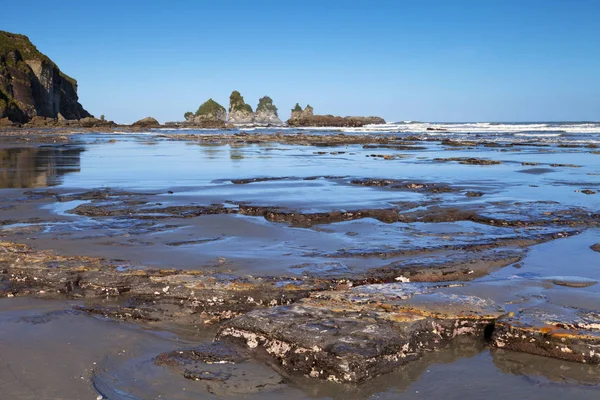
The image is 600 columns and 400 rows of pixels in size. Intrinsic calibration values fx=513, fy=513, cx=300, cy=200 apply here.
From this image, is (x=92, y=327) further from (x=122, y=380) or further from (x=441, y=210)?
(x=441, y=210)

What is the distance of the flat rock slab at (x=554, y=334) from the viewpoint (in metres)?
3.62

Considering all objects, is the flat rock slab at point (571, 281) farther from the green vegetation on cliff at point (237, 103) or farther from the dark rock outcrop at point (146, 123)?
the green vegetation on cliff at point (237, 103)

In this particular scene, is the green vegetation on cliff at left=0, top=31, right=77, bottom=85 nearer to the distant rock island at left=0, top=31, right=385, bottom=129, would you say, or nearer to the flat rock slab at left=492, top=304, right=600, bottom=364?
the distant rock island at left=0, top=31, right=385, bottom=129

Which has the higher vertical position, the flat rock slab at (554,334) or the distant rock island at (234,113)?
the distant rock island at (234,113)

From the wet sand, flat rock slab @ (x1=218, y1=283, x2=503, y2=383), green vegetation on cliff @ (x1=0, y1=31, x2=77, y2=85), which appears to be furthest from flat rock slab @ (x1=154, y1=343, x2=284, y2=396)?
green vegetation on cliff @ (x1=0, y1=31, x2=77, y2=85)

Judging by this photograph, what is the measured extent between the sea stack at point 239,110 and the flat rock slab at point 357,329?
173 metres

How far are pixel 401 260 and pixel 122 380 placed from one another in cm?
364

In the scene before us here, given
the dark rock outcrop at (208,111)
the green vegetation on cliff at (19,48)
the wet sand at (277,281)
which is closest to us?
the wet sand at (277,281)

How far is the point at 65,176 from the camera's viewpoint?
1475 centimetres

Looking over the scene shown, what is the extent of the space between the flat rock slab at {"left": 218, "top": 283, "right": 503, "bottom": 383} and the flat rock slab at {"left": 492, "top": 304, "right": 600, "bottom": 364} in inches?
6.9

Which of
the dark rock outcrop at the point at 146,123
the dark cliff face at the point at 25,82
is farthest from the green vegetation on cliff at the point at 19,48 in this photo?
the dark rock outcrop at the point at 146,123

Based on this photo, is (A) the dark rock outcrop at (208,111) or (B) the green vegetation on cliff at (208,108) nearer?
(A) the dark rock outcrop at (208,111)

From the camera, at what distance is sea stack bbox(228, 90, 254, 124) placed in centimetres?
17538

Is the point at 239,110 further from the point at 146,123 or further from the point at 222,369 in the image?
the point at 222,369
